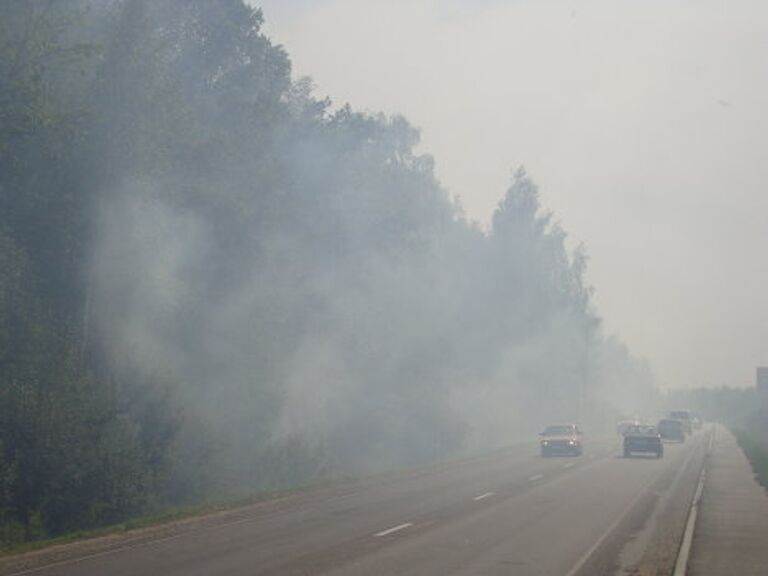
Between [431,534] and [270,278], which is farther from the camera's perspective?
[270,278]

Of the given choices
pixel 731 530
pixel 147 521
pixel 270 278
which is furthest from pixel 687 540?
pixel 270 278

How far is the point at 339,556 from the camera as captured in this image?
15711 mm

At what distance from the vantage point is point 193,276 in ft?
115

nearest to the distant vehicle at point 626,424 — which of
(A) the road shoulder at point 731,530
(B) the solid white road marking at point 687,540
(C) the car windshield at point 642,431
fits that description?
(C) the car windshield at point 642,431

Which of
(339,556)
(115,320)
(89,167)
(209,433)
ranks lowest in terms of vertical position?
(339,556)

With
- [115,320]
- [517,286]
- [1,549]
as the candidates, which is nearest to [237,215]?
[115,320]

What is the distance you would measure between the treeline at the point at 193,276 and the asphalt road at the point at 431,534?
4.44 metres

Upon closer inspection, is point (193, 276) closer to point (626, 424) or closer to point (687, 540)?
point (687, 540)

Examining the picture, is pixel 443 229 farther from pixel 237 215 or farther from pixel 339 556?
pixel 339 556

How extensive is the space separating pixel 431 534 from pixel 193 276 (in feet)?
60.0

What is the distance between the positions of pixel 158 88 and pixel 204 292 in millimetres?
9676

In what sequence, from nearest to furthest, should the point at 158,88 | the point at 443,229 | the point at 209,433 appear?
the point at 158,88 → the point at 209,433 → the point at 443,229

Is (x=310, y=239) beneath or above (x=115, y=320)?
above

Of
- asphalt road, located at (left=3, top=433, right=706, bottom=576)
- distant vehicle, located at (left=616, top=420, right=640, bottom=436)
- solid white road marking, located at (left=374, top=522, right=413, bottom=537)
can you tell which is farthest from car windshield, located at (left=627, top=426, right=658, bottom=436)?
solid white road marking, located at (left=374, top=522, right=413, bottom=537)
